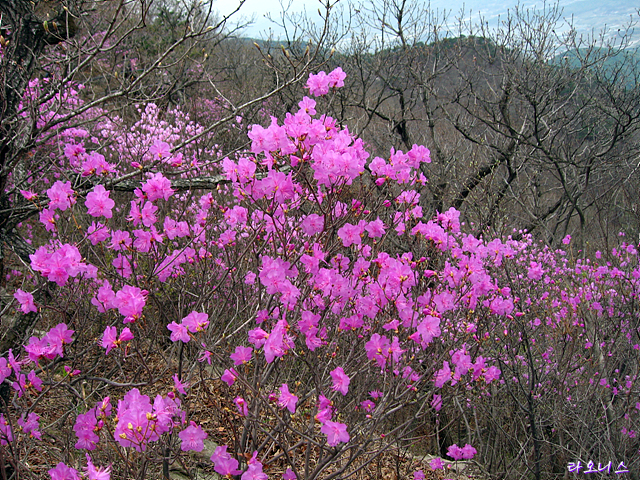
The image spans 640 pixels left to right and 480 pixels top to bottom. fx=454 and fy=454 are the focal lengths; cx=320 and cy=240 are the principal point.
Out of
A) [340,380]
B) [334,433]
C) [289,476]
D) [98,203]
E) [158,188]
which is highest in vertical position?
[158,188]

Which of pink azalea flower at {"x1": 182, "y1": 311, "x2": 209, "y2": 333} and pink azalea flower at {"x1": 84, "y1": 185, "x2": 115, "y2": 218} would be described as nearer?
pink azalea flower at {"x1": 182, "y1": 311, "x2": 209, "y2": 333}

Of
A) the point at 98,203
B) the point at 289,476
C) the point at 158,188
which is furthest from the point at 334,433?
the point at 98,203

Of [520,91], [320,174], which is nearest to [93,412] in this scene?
[320,174]

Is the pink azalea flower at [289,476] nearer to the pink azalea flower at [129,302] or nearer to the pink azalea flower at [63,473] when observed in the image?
the pink azalea flower at [63,473]

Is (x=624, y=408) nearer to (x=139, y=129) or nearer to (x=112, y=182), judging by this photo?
(x=112, y=182)

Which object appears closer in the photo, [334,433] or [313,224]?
[334,433]

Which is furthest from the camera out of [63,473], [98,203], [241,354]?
[98,203]

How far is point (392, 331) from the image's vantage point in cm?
251

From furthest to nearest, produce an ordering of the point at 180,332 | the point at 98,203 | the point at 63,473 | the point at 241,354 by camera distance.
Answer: the point at 98,203
the point at 241,354
the point at 180,332
the point at 63,473

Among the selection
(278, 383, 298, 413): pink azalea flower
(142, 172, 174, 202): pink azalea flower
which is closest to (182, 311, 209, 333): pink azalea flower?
(278, 383, 298, 413): pink azalea flower

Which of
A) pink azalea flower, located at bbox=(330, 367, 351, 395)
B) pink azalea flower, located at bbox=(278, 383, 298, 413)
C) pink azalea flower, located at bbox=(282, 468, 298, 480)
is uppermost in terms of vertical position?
pink azalea flower, located at bbox=(330, 367, 351, 395)

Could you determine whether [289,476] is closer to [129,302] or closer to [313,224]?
[129,302]

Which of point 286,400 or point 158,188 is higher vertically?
point 158,188

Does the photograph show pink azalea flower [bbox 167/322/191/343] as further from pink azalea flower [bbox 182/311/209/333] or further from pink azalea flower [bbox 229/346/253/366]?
pink azalea flower [bbox 229/346/253/366]
